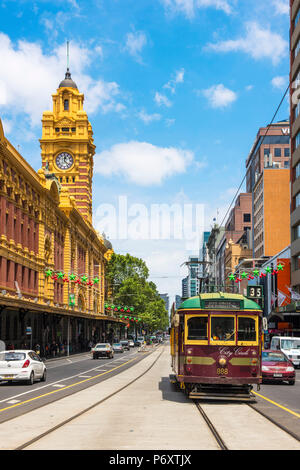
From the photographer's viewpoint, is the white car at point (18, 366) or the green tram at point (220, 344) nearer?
the green tram at point (220, 344)

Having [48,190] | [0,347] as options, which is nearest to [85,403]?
[0,347]

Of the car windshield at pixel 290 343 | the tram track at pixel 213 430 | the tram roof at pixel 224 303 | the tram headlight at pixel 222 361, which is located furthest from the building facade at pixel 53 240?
the tram track at pixel 213 430

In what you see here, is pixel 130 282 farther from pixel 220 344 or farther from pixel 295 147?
pixel 220 344

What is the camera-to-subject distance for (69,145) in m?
106

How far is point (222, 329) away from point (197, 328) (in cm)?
72

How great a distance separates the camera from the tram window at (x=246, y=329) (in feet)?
58.0

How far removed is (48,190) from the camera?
64.7 m

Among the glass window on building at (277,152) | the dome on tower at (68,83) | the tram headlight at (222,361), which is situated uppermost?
the dome on tower at (68,83)

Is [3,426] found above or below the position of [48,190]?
below

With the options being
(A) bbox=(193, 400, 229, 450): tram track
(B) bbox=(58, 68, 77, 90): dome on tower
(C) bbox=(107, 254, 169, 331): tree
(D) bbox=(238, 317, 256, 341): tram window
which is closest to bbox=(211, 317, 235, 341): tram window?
(D) bbox=(238, 317, 256, 341): tram window

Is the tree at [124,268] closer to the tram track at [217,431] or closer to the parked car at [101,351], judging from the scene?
the parked car at [101,351]

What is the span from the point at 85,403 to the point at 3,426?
5.49 metres

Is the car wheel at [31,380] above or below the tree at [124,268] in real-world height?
below
